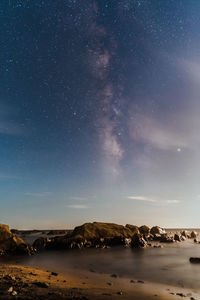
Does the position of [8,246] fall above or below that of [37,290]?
below

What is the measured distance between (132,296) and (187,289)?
563 centimetres

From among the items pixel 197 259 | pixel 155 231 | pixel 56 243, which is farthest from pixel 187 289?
pixel 155 231

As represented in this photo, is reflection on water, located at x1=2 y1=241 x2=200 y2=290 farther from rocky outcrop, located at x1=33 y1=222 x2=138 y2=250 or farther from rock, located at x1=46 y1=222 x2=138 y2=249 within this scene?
rocky outcrop, located at x1=33 y1=222 x2=138 y2=250

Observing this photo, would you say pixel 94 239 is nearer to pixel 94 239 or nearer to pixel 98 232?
pixel 94 239

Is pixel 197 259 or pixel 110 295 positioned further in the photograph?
pixel 197 259

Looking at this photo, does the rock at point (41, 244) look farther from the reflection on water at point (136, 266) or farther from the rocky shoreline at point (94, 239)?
the reflection on water at point (136, 266)

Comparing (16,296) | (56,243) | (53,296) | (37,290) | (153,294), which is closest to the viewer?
(16,296)

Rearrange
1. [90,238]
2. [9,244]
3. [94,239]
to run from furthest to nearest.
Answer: [94,239] → [90,238] → [9,244]

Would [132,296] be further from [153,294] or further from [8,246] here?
[8,246]

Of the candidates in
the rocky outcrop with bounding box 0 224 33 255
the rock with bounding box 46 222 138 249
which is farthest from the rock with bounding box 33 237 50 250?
the rocky outcrop with bounding box 0 224 33 255

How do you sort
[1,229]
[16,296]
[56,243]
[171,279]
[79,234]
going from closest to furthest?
[16,296], [171,279], [1,229], [56,243], [79,234]

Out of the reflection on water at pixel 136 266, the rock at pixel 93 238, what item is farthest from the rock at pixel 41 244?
the reflection on water at pixel 136 266

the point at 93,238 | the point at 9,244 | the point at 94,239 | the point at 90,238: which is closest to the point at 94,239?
the point at 94,239

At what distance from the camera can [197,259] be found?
2748 cm
